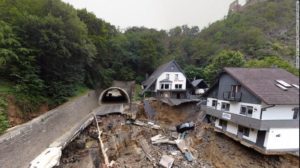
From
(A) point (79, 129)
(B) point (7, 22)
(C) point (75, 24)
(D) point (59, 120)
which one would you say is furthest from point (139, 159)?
(B) point (7, 22)

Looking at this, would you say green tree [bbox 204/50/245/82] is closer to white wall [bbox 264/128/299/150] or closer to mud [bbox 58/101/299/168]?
mud [bbox 58/101/299/168]

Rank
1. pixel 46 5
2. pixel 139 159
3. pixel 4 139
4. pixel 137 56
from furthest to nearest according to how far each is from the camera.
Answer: pixel 137 56 < pixel 46 5 < pixel 139 159 < pixel 4 139

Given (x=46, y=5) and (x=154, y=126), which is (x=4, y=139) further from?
(x=46, y=5)

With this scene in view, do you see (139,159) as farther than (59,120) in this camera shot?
No

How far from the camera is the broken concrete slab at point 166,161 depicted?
12.8 metres

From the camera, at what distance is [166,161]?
43.1 ft

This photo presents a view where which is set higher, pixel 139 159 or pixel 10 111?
pixel 10 111

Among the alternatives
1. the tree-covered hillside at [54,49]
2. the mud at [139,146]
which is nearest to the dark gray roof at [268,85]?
the tree-covered hillside at [54,49]

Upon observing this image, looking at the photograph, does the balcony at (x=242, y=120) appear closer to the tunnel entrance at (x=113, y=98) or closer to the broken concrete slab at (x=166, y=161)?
the broken concrete slab at (x=166, y=161)

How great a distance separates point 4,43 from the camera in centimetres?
1262

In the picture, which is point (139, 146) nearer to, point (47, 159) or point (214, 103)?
point (47, 159)

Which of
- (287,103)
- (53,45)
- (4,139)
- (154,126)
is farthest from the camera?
(154,126)

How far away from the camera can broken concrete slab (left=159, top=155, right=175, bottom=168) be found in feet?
41.9

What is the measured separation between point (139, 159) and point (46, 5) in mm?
18285
